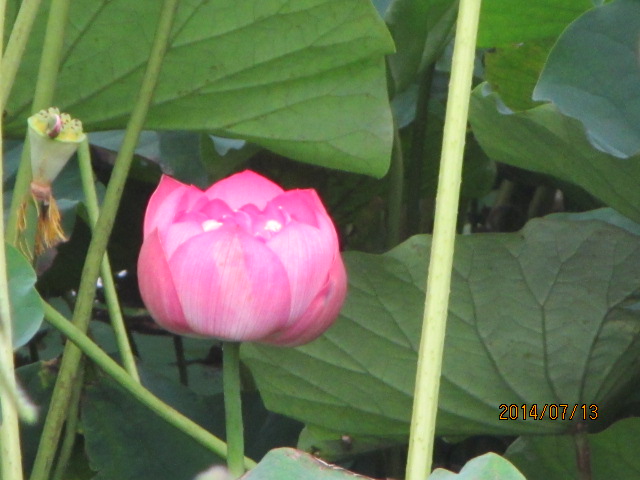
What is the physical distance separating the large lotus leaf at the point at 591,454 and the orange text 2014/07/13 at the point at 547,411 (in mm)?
22

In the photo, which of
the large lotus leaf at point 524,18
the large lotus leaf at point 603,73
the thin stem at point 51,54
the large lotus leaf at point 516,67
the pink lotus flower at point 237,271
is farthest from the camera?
the large lotus leaf at point 516,67

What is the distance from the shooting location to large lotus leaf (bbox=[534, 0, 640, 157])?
2.29ft

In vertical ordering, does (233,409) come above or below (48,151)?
below

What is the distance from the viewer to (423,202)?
1.22m

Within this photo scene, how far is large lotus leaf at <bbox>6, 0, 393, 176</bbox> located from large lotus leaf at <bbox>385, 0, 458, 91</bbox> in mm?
158

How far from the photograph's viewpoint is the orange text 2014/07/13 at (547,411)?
2.50 feet

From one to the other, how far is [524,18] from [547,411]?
0.37 m

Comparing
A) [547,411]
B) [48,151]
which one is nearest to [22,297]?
[48,151]

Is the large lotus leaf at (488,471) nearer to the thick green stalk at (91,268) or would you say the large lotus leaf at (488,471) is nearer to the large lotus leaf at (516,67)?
the thick green stalk at (91,268)

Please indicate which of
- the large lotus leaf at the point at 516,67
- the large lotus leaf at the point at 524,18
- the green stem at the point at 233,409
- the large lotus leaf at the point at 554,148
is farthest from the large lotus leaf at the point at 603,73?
the green stem at the point at 233,409

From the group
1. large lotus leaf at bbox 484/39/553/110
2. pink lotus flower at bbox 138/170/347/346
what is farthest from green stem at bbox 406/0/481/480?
large lotus leaf at bbox 484/39/553/110

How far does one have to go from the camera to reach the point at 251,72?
0.73 metres

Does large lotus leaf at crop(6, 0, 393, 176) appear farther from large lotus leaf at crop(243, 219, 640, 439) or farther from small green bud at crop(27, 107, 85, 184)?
small green bud at crop(27, 107, 85, 184)

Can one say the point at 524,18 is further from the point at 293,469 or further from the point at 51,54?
the point at 293,469
